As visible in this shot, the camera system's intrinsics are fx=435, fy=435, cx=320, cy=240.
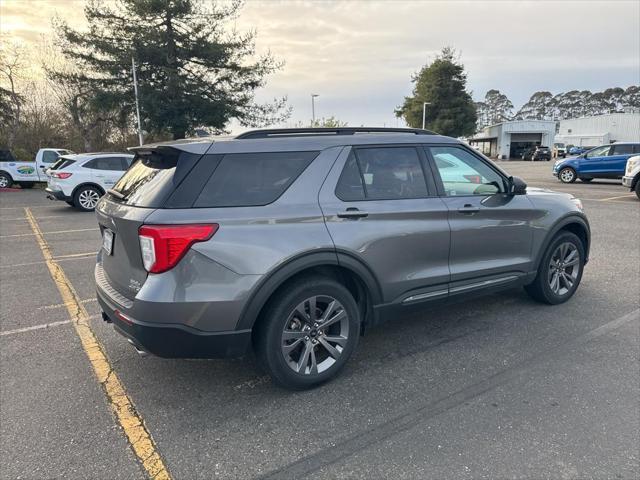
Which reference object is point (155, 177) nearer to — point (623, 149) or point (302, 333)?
point (302, 333)

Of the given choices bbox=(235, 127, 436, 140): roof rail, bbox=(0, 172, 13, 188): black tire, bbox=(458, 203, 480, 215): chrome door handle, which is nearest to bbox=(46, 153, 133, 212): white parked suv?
bbox=(0, 172, 13, 188): black tire

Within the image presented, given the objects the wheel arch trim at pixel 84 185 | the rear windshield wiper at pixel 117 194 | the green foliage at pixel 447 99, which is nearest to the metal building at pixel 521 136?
the green foliage at pixel 447 99

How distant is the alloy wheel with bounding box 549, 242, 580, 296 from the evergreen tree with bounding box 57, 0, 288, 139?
19.4 meters

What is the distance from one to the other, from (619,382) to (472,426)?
1.29m

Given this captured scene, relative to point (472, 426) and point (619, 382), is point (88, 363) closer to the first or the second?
point (472, 426)

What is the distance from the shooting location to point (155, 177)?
2.83 m

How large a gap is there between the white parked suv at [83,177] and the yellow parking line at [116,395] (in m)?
7.93

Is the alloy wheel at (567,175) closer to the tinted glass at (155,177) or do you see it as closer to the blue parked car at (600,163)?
the blue parked car at (600,163)

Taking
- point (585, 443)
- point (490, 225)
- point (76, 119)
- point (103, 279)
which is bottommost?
point (585, 443)

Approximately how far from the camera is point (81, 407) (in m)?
2.83

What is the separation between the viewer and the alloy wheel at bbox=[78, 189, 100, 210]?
482 inches

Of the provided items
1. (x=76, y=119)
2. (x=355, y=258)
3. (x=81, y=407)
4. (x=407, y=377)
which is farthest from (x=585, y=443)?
(x=76, y=119)

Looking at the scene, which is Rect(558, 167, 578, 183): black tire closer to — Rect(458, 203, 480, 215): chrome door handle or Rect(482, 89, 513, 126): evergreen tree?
Rect(458, 203, 480, 215): chrome door handle

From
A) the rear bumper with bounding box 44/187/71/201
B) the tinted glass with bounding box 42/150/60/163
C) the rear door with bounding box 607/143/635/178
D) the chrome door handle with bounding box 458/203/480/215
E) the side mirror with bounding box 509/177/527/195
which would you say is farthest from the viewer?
the tinted glass with bounding box 42/150/60/163
